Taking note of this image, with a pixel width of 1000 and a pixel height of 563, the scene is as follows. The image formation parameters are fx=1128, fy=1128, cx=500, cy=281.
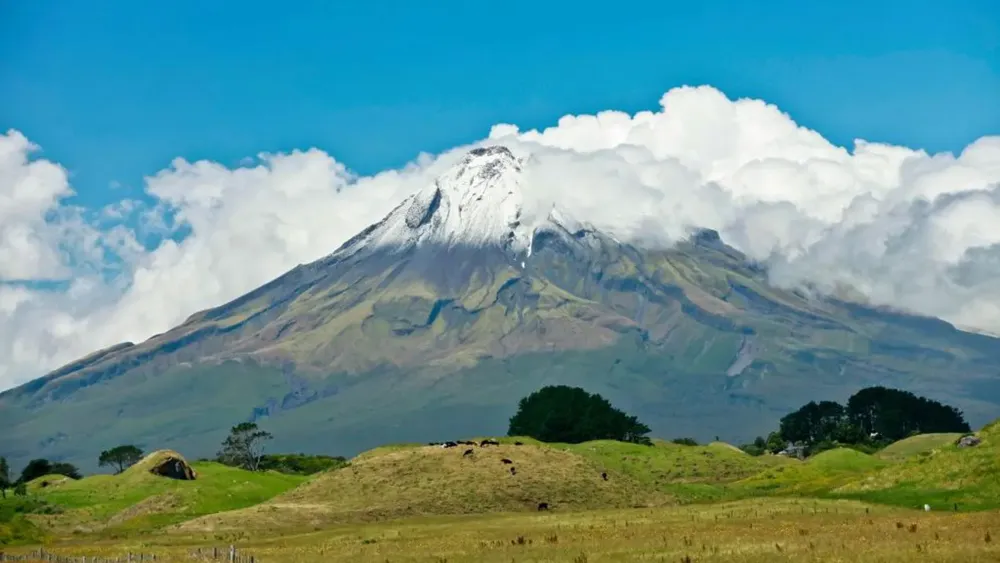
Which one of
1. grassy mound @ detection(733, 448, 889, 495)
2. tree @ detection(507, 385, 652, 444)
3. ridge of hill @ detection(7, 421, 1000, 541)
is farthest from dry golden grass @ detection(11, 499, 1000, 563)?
tree @ detection(507, 385, 652, 444)

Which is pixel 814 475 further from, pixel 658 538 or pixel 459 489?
pixel 658 538

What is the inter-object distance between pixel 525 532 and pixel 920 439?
363 feet

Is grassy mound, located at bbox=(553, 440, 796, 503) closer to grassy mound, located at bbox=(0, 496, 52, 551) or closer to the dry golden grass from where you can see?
the dry golden grass

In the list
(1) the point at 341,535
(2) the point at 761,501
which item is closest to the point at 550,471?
(2) the point at 761,501

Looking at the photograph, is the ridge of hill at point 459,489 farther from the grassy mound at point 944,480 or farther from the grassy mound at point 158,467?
the grassy mound at point 158,467

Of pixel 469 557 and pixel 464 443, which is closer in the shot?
pixel 469 557

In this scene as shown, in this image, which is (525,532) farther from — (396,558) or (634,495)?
(634,495)

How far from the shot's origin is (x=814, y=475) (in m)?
115

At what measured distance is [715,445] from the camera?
150 metres

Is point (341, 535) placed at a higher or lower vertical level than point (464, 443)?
lower

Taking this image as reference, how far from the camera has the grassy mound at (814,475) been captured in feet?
325

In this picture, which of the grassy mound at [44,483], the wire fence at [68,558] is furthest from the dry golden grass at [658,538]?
the grassy mound at [44,483]

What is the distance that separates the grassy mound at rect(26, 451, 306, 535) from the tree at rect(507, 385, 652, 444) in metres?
62.2

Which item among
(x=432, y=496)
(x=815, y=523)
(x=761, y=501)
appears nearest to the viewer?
(x=815, y=523)
